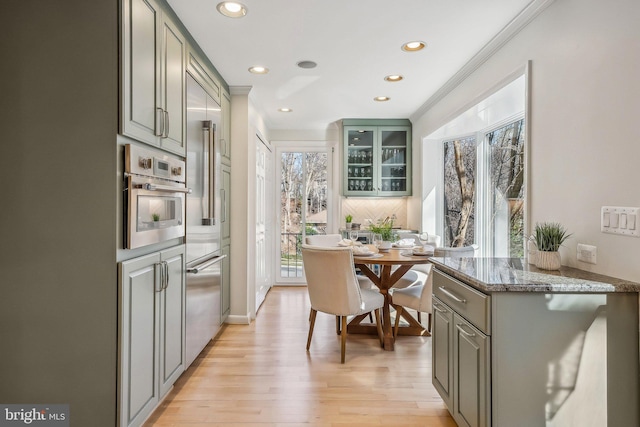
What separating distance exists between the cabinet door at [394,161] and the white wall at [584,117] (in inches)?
105

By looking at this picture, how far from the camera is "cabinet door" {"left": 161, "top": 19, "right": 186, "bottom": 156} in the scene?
7.07 ft

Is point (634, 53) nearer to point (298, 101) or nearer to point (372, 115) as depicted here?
point (298, 101)

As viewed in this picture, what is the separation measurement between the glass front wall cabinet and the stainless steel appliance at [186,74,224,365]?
2.41 m

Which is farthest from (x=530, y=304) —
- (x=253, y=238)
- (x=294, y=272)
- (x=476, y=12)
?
(x=294, y=272)

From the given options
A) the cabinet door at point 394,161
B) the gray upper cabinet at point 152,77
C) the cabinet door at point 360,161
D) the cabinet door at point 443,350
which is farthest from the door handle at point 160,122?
the cabinet door at point 394,161


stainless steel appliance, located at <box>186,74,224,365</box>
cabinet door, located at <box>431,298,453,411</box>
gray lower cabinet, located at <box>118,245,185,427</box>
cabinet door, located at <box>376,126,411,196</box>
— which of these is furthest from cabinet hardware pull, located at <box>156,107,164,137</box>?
cabinet door, located at <box>376,126,411,196</box>

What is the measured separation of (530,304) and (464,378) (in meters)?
0.52

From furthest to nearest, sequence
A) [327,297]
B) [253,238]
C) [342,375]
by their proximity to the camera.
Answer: [253,238], [327,297], [342,375]

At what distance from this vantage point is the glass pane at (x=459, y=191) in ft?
13.5

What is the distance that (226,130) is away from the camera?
11.8 ft

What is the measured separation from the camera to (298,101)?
13.9 feet

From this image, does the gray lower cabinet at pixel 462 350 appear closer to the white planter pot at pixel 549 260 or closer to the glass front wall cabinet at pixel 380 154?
the white planter pot at pixel 549 260

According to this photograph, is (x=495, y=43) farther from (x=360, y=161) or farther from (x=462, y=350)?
(x=360, y=161)

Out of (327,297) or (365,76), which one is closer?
(327,297)
